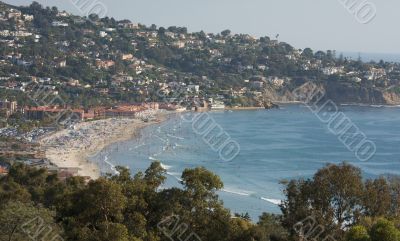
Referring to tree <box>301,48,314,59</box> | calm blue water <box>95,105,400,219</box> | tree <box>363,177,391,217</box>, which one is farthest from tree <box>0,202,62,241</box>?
tree <box>301,48,314,59</box>

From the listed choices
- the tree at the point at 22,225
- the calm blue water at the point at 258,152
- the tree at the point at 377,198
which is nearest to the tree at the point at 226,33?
the calm blue water at the point at 258,152

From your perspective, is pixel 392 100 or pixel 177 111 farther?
pixel 392 100

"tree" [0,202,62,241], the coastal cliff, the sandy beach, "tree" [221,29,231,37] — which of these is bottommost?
the sandy beach

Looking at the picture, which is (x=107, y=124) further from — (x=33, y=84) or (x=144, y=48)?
(x=144, y=48)

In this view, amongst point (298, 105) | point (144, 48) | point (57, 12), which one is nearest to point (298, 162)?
point (298, 105)

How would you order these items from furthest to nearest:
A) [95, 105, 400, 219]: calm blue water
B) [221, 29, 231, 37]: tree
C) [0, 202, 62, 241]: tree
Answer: [221, 29, 231, 37]: tree → [95, 105, 400, 219]: calm blue water → [0, 202, 62, 241]: tree

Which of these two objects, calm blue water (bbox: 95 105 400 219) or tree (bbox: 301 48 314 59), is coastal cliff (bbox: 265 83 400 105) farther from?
tree (bbox: 301 48 314 59)

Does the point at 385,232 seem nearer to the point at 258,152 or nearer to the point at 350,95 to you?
the point at 258,152
